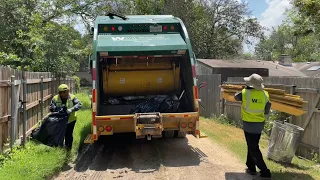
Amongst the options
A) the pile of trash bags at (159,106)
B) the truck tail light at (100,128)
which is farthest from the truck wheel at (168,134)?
the truck tail light at (100,128)

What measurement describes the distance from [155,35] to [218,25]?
22.6 m

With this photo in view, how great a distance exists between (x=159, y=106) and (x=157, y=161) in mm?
1321

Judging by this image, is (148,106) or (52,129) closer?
(52,129)

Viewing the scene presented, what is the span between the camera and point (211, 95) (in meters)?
13.6

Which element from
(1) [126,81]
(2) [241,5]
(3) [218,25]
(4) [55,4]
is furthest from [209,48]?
(1) [126,81]

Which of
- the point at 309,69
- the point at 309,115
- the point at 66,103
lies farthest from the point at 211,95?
the point at 309,69

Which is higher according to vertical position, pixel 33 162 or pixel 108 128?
pixel 108 128

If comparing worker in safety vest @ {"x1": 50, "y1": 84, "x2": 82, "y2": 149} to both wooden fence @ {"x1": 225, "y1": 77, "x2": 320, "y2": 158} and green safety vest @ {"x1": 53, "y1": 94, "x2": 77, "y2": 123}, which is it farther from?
wooden fence @ {"x1": 225, "y1": 77, "x2": 320, "y2": 158}

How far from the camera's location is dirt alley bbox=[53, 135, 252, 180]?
5.92 meters

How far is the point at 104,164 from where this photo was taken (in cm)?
673

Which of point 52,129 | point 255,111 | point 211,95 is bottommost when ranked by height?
point 52,129

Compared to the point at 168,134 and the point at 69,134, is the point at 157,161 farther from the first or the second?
the point at 69,134

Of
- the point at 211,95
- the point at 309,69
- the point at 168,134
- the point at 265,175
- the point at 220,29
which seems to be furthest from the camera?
the point at 220,29

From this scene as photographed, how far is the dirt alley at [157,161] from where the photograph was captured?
19.4ft
